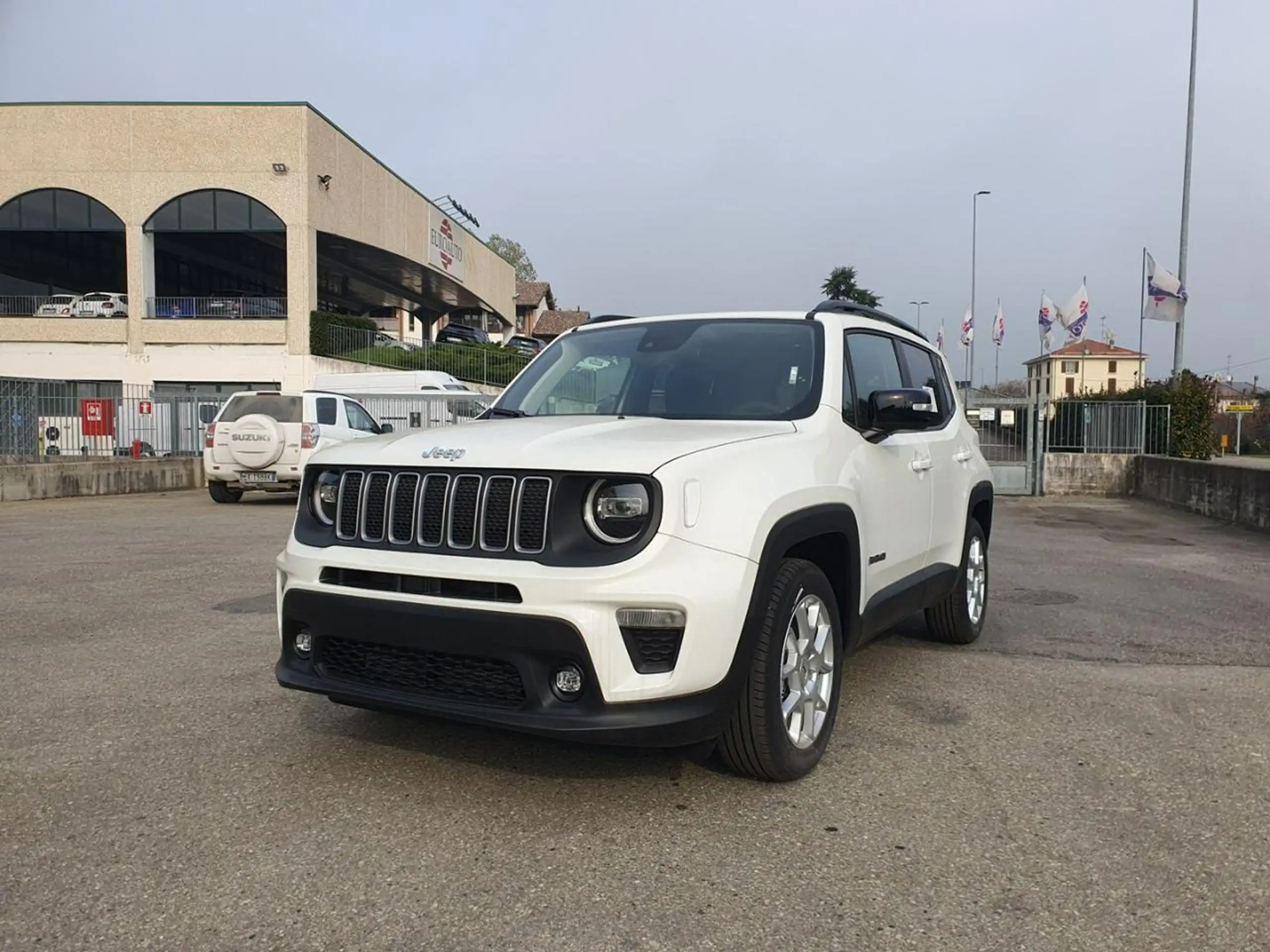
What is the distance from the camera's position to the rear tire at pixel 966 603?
18.6 feet

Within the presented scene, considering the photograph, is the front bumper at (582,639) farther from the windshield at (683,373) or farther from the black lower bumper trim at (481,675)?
the windshield at (683,373)

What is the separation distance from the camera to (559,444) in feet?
10.9

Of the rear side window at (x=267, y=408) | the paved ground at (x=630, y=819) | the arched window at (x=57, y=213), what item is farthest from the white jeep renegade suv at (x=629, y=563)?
the arched window at (x=57, y=213)

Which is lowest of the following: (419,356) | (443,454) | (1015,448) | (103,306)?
(1015,448)

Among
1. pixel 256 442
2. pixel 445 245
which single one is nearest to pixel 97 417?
pixel 256 442

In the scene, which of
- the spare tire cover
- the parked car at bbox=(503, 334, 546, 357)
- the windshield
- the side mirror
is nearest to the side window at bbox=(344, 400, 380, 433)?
the spare tire cover

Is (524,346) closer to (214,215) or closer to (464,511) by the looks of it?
(214,215)

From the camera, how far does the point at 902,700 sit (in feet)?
15.4

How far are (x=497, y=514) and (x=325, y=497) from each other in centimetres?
89

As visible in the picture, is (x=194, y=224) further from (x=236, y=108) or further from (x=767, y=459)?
(x=767, y=459)

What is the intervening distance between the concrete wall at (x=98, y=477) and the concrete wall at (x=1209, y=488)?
57.5 ft

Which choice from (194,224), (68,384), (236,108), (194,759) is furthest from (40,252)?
(194,759)

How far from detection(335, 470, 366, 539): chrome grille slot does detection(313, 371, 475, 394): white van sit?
17279 millimetres

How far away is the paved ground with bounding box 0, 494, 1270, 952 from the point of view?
2615 mm
